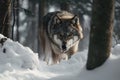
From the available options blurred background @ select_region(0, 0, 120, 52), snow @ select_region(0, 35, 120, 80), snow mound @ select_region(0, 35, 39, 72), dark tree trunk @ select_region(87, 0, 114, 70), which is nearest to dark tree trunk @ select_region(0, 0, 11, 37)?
blurred background @ select_region(0, 0, 120, 52)

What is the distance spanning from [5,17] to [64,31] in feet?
6.43

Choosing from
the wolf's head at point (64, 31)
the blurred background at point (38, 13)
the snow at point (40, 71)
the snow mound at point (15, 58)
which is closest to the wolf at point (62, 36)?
the wolf's head at point (64, 31)

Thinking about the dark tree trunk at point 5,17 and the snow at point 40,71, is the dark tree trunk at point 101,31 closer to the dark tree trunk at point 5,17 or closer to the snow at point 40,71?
the snow at point 40,71

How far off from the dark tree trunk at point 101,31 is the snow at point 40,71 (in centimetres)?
14

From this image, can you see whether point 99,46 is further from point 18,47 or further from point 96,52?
point 18,47

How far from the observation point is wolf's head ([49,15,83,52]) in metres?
11.5

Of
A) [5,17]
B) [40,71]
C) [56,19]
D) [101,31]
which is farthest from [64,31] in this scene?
[101,31]

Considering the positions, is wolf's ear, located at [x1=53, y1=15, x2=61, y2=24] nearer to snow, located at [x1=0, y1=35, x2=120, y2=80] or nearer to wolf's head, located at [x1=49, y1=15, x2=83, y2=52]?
wolf's head, located at [x1=49, y1=15, x2=83, y2=52]

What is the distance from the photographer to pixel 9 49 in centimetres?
770

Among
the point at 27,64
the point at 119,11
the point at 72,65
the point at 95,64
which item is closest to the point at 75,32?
the point at 72,65

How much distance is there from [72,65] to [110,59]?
196 cm

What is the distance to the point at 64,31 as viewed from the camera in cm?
1165

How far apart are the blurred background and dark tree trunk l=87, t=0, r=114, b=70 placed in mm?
4916

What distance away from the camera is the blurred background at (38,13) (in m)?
15.4
